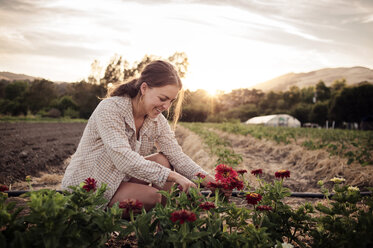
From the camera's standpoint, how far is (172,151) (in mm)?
2553

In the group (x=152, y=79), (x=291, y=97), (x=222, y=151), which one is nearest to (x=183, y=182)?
(x=152, y=79)

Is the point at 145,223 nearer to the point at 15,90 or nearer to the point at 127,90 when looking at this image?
the point at 127,90

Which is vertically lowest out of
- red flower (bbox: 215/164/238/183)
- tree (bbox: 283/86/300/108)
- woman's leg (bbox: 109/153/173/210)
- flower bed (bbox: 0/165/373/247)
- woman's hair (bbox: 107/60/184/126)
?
woman's leg (bbox: 109/153/173/210)

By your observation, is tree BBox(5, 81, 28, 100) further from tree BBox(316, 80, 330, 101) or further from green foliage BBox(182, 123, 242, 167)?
tree BBox(316, 80, 330, 101)

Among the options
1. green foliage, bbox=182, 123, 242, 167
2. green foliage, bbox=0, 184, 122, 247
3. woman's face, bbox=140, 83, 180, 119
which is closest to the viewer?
green foliage, bbox=0, 184, 122, 247

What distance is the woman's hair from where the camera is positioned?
2256mm

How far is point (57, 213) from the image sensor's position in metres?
1.09

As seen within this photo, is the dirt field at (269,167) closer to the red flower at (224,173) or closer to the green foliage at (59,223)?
the red flower at (224,173)

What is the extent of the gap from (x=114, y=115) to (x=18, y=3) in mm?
2941

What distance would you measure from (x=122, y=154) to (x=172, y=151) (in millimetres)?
720

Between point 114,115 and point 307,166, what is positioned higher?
point 114,115

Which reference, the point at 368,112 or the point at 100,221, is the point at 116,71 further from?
the point at 100,221

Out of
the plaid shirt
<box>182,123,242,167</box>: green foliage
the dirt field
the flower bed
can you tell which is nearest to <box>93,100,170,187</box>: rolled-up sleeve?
the plaid shirt

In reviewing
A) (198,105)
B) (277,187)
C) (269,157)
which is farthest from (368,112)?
(277,187)
